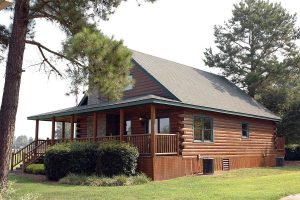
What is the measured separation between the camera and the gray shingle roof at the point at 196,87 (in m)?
20.2

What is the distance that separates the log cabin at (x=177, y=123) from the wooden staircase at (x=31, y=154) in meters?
0.08

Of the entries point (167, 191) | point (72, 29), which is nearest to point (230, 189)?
point (167, 191)

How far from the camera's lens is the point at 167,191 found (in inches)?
493

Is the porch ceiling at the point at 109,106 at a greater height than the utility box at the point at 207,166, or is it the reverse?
the porch ceiling at the point at 109,106

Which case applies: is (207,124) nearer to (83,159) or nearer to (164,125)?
(164,125)

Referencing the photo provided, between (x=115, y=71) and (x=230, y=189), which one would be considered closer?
(x=115, y=71)

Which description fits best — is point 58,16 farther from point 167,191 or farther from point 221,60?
point 221,60

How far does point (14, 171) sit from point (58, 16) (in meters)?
13.6

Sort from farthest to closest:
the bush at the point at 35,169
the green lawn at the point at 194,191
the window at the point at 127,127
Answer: the window at the point at 127,127 < the bush at the point at 35,169 < the green lawn at the point at 194,191

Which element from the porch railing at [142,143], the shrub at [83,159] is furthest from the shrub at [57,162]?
the porch railing at [142,143]

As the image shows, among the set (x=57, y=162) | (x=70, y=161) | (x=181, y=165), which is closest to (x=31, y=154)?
(x=57, y=162)

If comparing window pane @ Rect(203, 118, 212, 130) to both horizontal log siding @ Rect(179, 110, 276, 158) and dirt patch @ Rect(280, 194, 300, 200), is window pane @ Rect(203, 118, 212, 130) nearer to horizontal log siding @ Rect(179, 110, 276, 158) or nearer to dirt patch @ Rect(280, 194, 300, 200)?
horizontal log siding @ Rect(179, 110, 276, 158)

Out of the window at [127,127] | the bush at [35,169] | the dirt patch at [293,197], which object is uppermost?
the window at [127,127]

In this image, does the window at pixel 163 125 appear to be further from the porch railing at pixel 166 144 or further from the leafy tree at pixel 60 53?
the leafy tree at pixel 60 53
